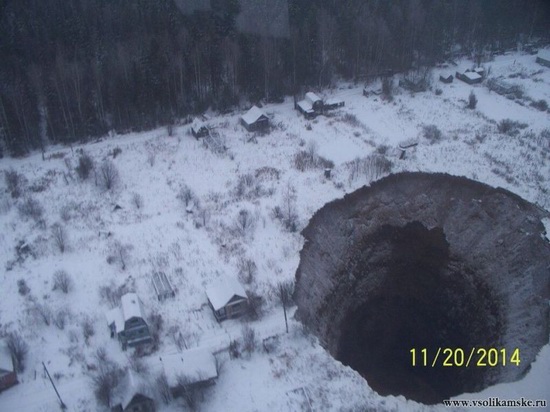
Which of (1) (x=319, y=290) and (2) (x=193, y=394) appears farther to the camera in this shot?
(1) (x=319, y=290)

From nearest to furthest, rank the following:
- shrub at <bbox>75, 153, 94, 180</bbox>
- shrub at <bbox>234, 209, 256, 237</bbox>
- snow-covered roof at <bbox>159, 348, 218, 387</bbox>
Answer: snow-covered roof at <bbox>159, 348, 218, 387</bbox>
shrub at <bbox>234, 209, 256, 237</bbox>
shrub at <bbox>75, 153, 94, 180</bbox>

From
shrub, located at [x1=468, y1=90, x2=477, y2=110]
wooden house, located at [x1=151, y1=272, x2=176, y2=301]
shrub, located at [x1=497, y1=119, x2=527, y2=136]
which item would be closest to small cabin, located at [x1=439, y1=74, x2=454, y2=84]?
shrub, located at [x1=468, y1=90, x2=477, y2=110]

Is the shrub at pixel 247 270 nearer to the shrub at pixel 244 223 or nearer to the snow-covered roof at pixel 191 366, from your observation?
the shrub at pixel 244 223

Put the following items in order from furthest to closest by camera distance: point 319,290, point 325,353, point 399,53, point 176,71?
point 399,53
point 176,71
point 319,290
point 325,353

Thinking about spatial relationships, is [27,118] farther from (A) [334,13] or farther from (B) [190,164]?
(A) [334,13]

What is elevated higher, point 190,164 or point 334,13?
point 334,13

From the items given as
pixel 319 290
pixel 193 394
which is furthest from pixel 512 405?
pixel 193 394

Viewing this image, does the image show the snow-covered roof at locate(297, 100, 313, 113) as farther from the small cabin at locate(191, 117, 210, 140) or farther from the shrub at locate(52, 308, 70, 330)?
Result: the shrub at locate(52, 308, 70, 330)
